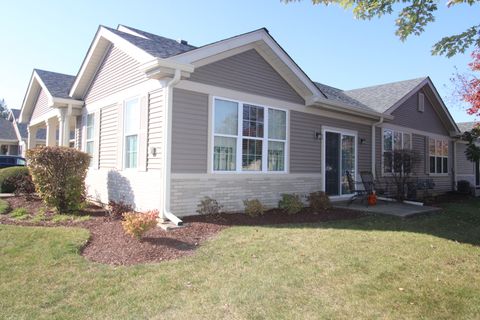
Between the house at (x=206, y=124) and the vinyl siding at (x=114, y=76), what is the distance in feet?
0.10

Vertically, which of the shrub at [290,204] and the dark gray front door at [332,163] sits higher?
the dark gray front door at [332,163]

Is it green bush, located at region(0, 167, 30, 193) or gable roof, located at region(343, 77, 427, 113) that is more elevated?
gable roof, located at region(343, 77, 427, 113)

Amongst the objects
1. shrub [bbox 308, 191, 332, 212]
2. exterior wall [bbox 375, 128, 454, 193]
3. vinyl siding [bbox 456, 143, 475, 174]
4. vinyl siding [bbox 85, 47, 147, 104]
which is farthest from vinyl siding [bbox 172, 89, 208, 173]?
vinyl siding [bbox 456, 143, 475, 174]

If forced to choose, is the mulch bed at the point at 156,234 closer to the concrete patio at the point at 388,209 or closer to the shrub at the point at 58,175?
the shrub at the point at 58,175

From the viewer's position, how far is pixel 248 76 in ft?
30.5

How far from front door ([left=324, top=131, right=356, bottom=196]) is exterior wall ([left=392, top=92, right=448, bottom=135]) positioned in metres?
3.34

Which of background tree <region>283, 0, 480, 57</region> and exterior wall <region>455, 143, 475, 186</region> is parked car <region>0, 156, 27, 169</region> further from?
exterior wall <region>455, 143, 475, 186</region>

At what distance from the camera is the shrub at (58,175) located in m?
8.64

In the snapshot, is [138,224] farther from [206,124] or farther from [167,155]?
[206,124]

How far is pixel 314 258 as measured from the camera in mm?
5363

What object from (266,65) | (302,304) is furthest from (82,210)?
(302,304)

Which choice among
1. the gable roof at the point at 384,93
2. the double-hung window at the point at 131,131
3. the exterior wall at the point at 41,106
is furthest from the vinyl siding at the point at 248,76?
the exterior wall at the point at 41,106

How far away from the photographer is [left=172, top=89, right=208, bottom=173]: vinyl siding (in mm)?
7703

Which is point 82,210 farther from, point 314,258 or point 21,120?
point 21,120
